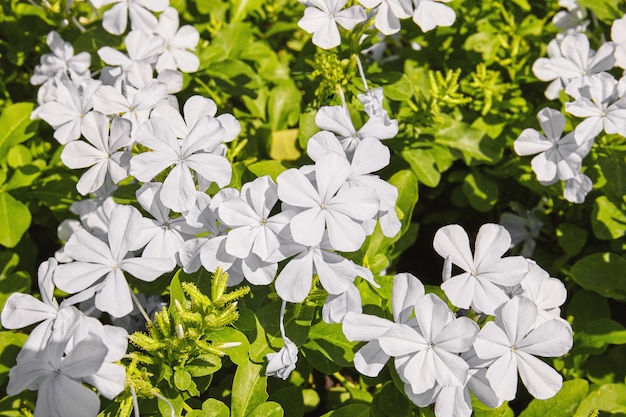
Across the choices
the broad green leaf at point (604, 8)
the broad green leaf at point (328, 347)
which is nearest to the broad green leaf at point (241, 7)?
the broad green leaf at point (604, 8)

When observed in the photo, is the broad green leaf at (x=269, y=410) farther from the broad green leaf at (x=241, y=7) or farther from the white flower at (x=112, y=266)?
the broad green leaf at (x=241, y=7)

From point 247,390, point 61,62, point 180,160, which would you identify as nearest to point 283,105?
point 61,62

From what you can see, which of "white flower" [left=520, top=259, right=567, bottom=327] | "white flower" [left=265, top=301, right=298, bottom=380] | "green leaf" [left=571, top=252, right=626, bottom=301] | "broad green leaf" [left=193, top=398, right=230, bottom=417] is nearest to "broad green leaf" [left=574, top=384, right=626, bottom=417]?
"green leaf" [left=571, top=252, right=626, bottom=301]

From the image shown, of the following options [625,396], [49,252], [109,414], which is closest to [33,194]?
[49,252]

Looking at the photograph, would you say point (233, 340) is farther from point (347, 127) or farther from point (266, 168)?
point (347, 127)

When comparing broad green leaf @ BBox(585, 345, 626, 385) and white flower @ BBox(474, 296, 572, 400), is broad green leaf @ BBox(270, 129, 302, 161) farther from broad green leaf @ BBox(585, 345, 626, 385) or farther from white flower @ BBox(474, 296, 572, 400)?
broad green leaf @ BBox(585, 345, 626, 385)

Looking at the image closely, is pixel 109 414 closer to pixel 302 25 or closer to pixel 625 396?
pixel 302 25
